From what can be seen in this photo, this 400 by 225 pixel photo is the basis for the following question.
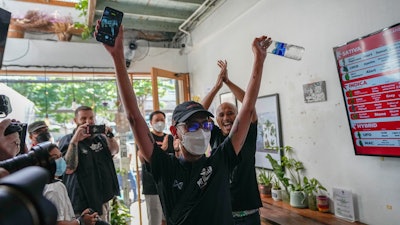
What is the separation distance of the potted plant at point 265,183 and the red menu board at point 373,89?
3.26ft

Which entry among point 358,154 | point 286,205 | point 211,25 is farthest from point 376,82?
point 211,25

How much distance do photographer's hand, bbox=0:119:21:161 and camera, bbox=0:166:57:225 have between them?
0.59 meters

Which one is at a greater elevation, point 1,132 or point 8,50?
point 8,50

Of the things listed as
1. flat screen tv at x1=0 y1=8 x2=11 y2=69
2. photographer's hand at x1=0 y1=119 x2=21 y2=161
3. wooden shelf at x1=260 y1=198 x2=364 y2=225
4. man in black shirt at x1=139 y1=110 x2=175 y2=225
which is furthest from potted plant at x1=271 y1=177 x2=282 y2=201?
flat screen tv at x1=0 y1=8 x2=11 y2=69

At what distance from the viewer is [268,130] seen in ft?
8.26

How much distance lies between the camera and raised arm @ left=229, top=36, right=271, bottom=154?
3.61 ft

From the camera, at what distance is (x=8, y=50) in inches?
129

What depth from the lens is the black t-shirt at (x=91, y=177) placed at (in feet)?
6.80

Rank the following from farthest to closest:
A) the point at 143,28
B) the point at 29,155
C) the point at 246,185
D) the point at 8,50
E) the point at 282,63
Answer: the point at 143,28, the point at 8,50, the point at 282,63, the point at 246,185, the point at 29,155

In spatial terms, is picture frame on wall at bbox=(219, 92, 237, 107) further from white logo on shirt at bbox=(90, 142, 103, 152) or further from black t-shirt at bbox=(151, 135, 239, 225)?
black t-shirt at bbox=(151, 135, 239, 225)

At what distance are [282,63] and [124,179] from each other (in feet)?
8.94

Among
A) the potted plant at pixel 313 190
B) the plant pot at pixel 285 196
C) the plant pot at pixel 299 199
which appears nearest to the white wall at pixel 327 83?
the potted plant at pixel 313 190

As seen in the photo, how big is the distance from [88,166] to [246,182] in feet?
4.58

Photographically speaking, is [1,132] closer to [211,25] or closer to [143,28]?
[211,25]
